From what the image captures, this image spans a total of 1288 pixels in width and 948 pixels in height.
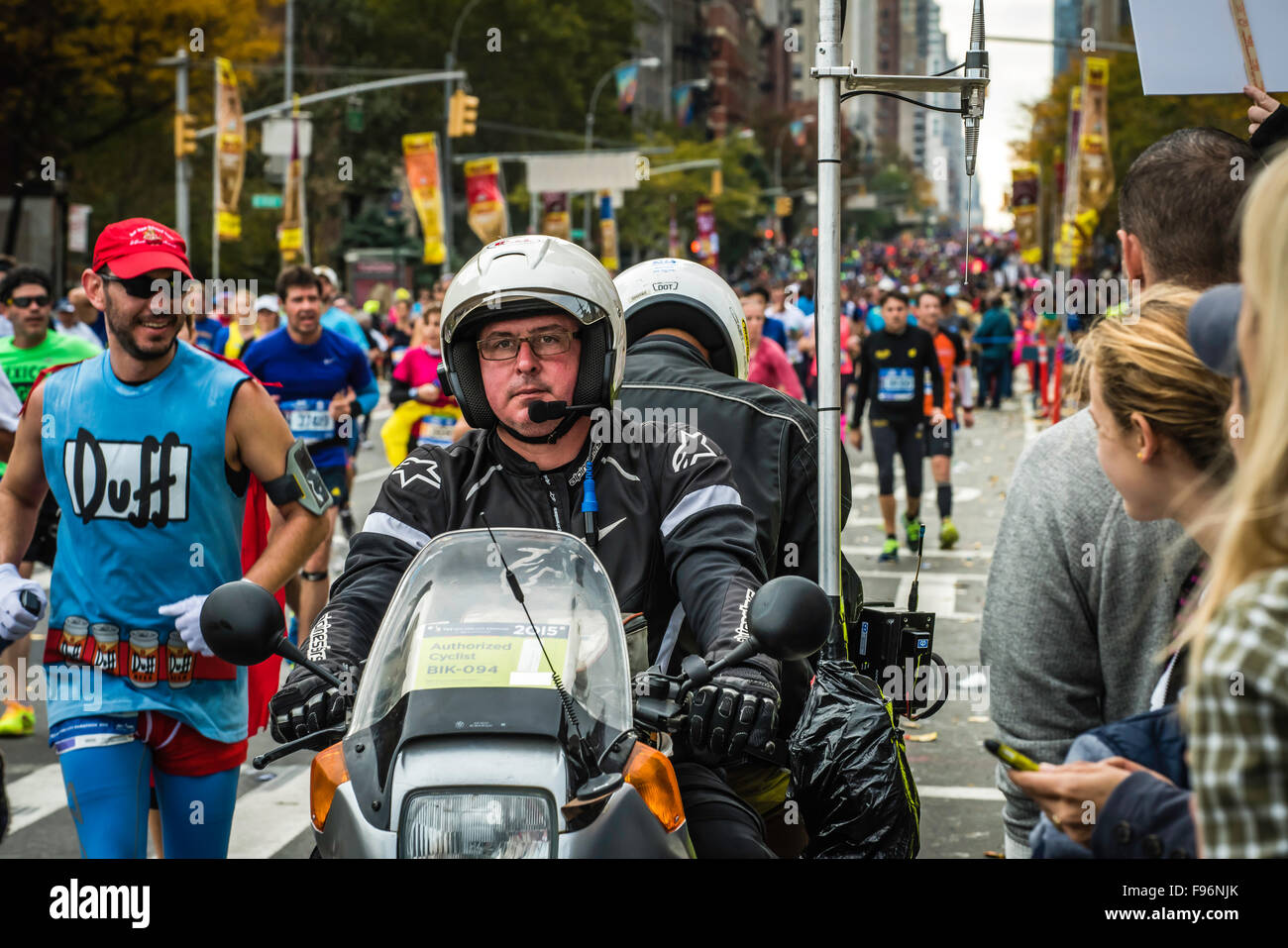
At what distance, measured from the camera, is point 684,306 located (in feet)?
16.1

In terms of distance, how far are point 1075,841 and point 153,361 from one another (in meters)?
2.99

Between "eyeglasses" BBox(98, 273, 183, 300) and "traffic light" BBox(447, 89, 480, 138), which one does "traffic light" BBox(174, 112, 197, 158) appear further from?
"eyeglasses" BBox(98, 273, 183, 300)

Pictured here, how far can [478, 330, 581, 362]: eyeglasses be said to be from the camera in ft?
11.3

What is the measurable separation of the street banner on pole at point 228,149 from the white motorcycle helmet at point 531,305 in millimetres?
25973

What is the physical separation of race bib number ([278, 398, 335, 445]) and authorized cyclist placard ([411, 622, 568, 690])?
6.95 meters

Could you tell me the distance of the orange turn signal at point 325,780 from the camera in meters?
2.47

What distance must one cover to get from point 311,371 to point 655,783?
731 centimetres

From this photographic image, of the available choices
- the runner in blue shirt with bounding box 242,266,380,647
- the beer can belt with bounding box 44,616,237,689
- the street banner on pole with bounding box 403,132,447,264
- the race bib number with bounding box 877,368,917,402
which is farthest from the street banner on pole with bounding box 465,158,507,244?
the beer can belt with bounding box 44,616,237,689

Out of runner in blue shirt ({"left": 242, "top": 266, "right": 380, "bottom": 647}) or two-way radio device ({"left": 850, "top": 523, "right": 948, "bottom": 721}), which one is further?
runner in blue shirt ({"left": 242, "top": 266, "right": 380, "bottom": 647})

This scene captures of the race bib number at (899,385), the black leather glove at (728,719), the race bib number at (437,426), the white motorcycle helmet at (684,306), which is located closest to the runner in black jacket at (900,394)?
the race bib number at (899,385)

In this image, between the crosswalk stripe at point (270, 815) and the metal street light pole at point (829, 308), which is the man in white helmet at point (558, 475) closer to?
the metal street light pole at point (829, 308)

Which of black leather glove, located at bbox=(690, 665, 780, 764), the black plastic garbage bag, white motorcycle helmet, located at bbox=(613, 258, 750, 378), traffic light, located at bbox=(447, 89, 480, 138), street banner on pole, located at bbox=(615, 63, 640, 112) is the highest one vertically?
street banner on pole, located at bbox=(615, 63, 640, 112)

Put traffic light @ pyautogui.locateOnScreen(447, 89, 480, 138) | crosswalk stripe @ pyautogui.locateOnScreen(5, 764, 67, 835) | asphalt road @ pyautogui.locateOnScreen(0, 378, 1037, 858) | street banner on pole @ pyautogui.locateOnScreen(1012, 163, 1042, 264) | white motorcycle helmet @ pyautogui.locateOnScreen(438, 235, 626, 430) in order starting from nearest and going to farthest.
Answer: white motorcycle helmet @ pyautogui.locateOnScreen(438, 235, 626, 430) < asphalt road @ pyautogui.locateOnScreen(0, 378, 1037, 858) < crosswalk stripe @ pyautogui.locateOnScreen(5, 764, 67, 835) < traffic light @ pyautogui.locateOnScreen(447, 89, 480, 138) < street banner on pole @ pyautogui.locateOnScreen(1012, 163, 1042, 264)

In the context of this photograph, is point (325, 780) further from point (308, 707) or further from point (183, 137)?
point (183, 137)
